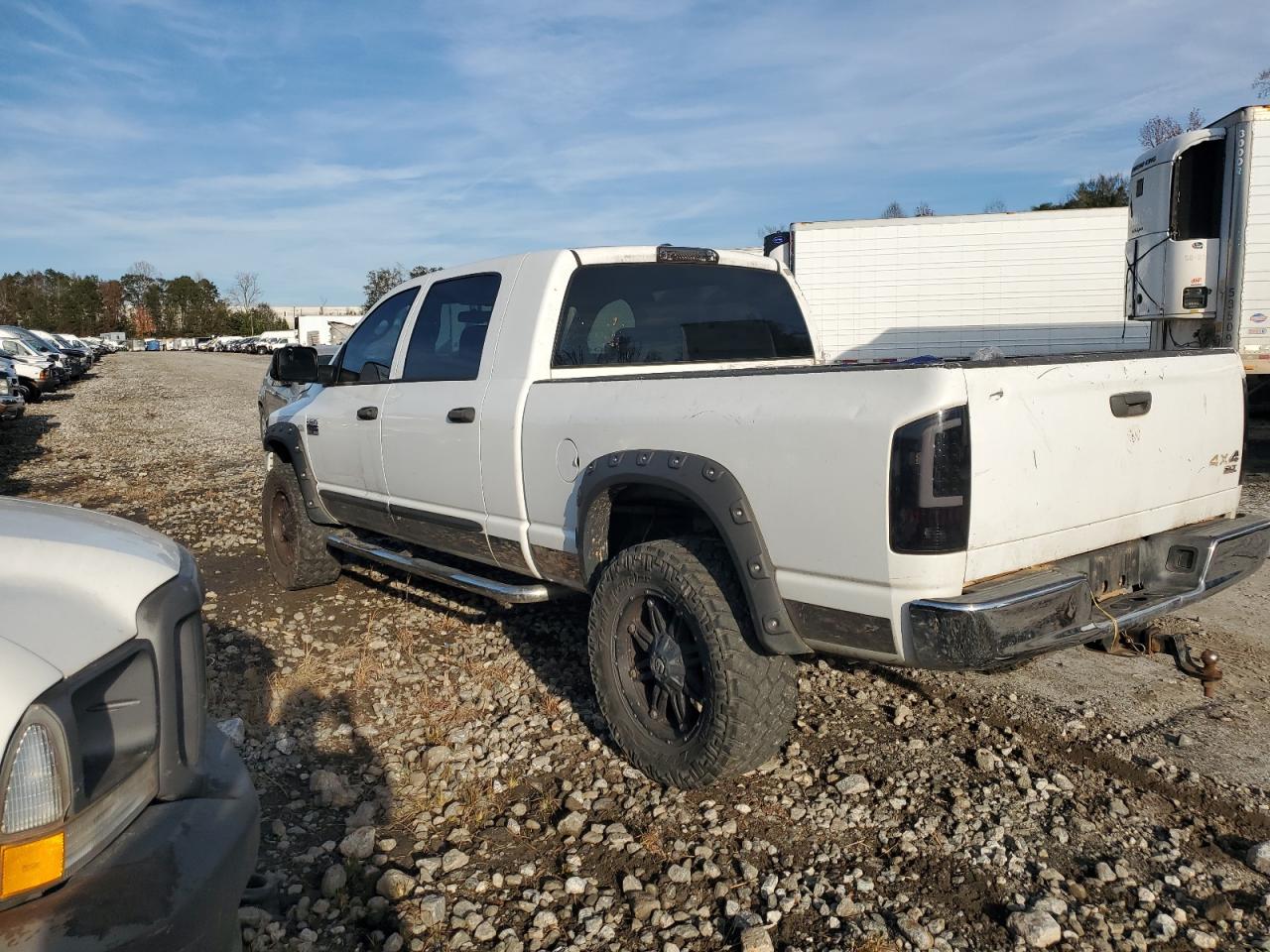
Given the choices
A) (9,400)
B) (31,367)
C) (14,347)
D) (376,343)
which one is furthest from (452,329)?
(14,347)

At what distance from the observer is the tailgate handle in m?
3.07

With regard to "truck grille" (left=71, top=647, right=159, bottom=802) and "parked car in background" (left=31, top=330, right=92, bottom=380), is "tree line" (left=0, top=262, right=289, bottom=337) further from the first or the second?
"truck grille" (left=71, top=647, right=159, bottom=802)

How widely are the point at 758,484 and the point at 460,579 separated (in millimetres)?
1947

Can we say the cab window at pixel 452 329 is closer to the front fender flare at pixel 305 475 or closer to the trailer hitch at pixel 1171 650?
the front fender flare at pixel 305 475

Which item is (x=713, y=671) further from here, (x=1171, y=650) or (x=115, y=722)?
(x=1171, y=650)

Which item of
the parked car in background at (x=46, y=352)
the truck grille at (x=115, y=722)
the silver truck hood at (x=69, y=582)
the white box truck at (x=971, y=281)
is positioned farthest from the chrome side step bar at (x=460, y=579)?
the parked car in background at (x=46, y=352)

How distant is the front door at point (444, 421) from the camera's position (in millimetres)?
4438

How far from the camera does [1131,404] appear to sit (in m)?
3.12

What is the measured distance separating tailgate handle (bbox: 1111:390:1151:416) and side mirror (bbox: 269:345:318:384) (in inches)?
170

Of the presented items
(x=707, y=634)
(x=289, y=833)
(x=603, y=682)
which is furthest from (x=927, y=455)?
(x=289, y=833)

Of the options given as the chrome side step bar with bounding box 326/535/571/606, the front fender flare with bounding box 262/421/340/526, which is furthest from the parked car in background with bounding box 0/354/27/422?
the chrome side step bar with bounding box 326/535/571/606

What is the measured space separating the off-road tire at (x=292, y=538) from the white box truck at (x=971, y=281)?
10096 mm

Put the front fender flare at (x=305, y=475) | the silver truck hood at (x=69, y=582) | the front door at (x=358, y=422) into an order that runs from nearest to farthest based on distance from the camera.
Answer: the silver truck hood at (x=69, y=582)
the front door at (x=358, y=422)
the front fender flare at (x=305, y=475)

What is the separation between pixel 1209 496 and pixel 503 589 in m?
2.87
